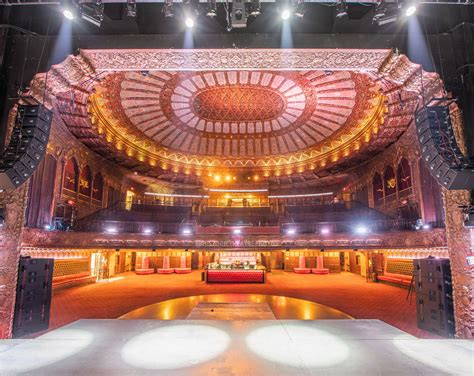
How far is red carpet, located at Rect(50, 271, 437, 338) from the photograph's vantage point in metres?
7.57

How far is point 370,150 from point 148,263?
15.6 m

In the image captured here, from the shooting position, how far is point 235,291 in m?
11.5

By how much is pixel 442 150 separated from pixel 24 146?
8.38 m

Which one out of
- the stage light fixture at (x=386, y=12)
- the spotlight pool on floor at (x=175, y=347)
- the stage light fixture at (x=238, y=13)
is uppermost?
the stage light fixture at (x=386, y=12)

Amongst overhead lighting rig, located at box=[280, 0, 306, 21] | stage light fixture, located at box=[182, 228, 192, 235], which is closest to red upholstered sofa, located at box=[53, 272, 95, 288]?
stage light fixture, located at box=[182, 228, 192, 235]

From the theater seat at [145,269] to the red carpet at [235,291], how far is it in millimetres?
4327

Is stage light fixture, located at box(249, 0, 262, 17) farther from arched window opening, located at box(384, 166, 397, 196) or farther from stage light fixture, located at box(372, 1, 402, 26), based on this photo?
arched window opening, located at box(384, 166, 397, 196)

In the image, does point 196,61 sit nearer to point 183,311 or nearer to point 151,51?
point 151,51

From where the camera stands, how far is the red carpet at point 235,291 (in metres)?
7.57

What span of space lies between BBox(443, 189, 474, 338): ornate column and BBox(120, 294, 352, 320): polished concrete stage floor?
8.64 feet

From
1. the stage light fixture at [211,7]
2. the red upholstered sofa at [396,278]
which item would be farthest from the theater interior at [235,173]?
the stage light fixture at [211,7]

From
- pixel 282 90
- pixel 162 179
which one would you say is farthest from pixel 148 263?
pixel 282 90

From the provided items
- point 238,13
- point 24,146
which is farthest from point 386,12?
point 24,146

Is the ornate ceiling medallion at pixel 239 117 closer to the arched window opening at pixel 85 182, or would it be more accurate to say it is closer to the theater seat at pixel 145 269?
the arched window opening at pixel 85 182
